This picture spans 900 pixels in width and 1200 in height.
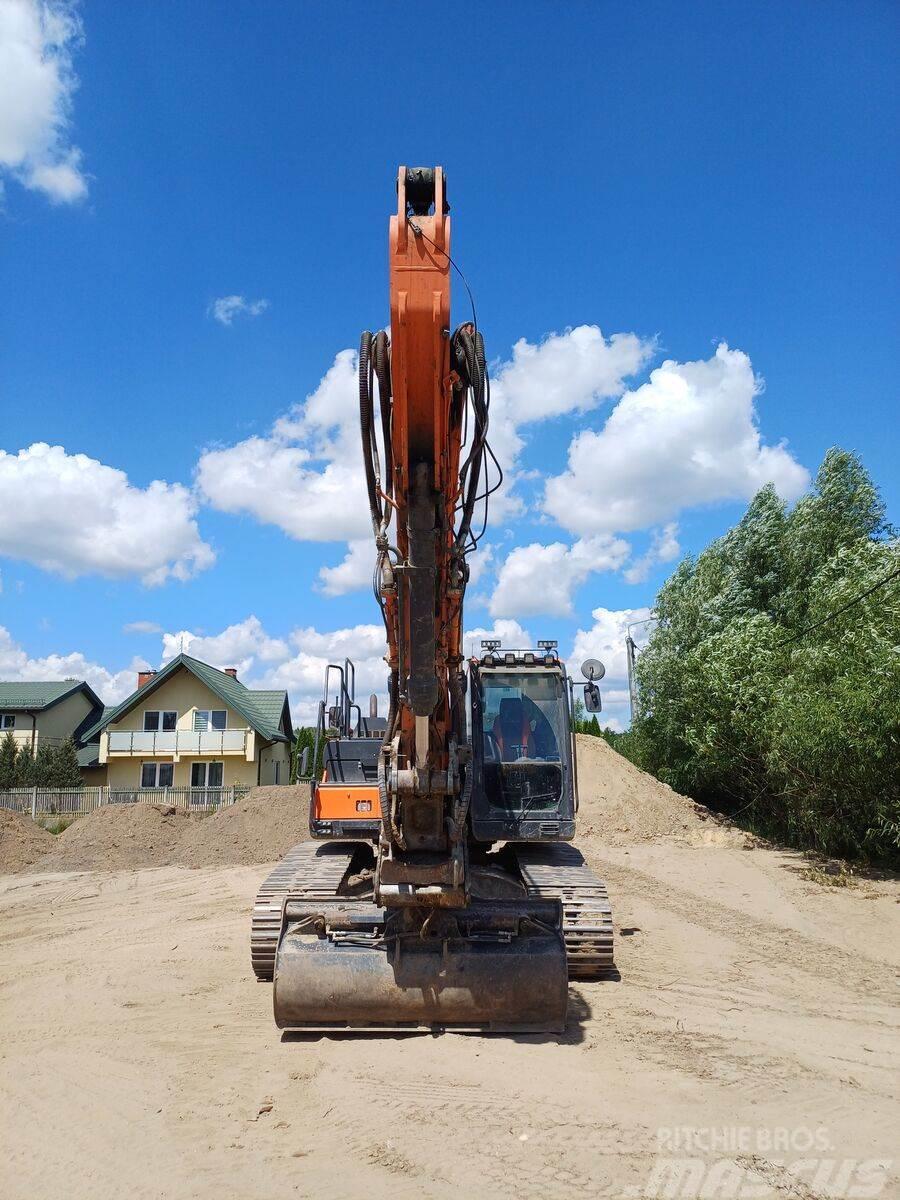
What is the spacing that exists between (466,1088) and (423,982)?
986 millimetres

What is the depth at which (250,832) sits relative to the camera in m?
21.1

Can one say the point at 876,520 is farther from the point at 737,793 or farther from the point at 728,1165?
the point at 728,1165

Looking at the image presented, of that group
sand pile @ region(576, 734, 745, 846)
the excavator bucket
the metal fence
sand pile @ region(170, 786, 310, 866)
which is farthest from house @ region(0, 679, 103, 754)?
the excavator bucket

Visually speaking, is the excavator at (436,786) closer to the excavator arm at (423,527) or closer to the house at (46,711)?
the excavator arm at (423,527)

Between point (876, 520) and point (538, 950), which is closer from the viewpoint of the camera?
point (538, 950)

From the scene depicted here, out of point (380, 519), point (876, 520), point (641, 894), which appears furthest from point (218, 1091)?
point (876, 520)

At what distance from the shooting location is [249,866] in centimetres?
1912

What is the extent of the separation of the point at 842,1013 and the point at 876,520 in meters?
19.0

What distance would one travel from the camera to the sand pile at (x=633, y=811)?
1998 cm

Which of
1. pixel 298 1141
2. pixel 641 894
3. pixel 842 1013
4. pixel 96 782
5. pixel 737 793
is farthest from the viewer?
pixel 96 782

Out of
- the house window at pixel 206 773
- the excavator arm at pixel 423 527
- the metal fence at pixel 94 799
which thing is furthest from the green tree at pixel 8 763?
the excavator arm at pixel 423 527

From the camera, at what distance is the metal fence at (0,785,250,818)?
26.3 metres

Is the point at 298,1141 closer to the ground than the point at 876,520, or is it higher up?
closer to the ground

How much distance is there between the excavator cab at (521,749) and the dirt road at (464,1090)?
61.6 inches
